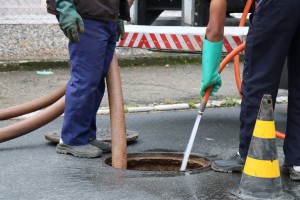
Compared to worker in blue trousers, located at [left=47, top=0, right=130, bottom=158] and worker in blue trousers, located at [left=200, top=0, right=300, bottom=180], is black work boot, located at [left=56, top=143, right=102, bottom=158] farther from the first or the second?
worker in blue trousers, located at [left=200, top=0, right=300, bottom=180]

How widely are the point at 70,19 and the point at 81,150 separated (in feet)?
3.23

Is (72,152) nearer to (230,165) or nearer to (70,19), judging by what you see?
(70,19)

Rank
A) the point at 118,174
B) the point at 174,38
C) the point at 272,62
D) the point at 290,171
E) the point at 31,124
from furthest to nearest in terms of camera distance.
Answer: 1. the point at 174,38
2. the point at 31,124
3. the point at 118,174
4. the point at 290,171
5. the point at 272,62

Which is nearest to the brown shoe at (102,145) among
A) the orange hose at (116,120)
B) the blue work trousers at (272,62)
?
the orange hose at (116,120)

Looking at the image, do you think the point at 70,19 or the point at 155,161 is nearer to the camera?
the point at 70,19

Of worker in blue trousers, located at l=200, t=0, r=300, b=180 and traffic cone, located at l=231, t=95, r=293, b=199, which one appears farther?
worker in blue trousers, located at l=200, t=0, r=300, b=180

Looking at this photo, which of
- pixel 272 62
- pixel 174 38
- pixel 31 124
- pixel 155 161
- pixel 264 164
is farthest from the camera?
pixel 174 38

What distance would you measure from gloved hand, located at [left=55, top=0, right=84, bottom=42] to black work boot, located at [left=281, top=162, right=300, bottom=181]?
5.16 ft

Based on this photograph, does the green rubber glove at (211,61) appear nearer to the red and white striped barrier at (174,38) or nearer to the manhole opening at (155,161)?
the manhole opening at (155,161)

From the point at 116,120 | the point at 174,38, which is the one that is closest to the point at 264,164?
the point at 116,120

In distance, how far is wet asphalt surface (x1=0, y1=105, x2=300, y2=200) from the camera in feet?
14.0

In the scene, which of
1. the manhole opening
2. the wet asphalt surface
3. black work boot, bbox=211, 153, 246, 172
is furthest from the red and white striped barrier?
black work boot, bbox=211, 153, 246, 172

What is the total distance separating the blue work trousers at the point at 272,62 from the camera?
14.2 ft

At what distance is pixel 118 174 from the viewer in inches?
185
